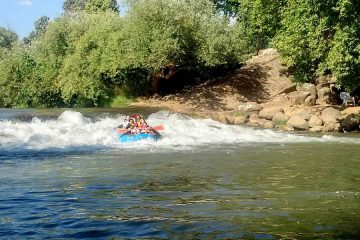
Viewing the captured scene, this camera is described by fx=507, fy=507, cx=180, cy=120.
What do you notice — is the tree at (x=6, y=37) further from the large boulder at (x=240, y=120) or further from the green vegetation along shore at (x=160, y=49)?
the large boulder at (x=240, y=120)

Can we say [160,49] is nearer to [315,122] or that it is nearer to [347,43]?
[315,122]

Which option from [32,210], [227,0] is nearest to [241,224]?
[32,210]

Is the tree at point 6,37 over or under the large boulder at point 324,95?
over

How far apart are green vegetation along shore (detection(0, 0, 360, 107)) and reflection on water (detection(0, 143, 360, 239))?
408 inches

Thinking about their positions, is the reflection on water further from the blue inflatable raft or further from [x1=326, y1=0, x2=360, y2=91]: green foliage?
[x1=326, y1=0, x2=360, y2=91]: green foliage

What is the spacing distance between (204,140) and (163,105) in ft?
49.1

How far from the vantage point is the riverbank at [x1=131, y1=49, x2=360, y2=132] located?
87.5 feet

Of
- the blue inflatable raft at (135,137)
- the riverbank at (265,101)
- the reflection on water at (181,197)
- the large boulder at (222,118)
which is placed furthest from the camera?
the large boulder at (222,118)

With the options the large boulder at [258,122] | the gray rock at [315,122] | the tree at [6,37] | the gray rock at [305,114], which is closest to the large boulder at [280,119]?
the large boulder at [258,122]

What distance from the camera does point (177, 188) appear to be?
1059cm

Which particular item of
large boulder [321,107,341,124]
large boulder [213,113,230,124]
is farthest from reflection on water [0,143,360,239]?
large boulder [213,113,230,124]

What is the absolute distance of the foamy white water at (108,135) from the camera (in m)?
19.5

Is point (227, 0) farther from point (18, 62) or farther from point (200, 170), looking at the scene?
point (200, 170)

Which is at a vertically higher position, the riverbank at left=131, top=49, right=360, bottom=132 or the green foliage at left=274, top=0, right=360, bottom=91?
the green foliage at left=274, top=0, right=360, bottom=91
